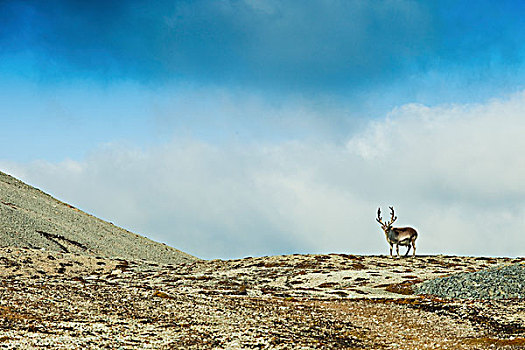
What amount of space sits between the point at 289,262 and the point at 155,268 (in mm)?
14781

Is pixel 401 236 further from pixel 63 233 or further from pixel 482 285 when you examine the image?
pixel 63 233

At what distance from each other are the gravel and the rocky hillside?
5012 centimetres

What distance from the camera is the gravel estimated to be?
3102 cm

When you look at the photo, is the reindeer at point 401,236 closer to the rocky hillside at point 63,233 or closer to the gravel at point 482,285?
the gravel at point 482,285

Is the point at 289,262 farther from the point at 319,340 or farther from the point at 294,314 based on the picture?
the point at 319,340

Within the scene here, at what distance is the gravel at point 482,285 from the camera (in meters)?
31.0

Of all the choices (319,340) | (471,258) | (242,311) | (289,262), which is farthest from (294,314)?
(471,258)

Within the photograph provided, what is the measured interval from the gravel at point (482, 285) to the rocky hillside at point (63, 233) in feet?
164

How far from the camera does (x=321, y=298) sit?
30.6 meters

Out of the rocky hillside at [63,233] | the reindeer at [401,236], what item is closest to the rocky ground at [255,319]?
the reindeer at [401,236]

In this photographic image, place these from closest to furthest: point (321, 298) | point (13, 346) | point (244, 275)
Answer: point (13, 346) → point (321, 298) → point (244, 275)

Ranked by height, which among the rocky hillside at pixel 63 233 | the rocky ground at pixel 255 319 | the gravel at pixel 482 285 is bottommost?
the rocky ground at pixel 255 319

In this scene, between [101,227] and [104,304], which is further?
[101,227]

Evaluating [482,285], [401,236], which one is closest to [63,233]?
[401,236]
